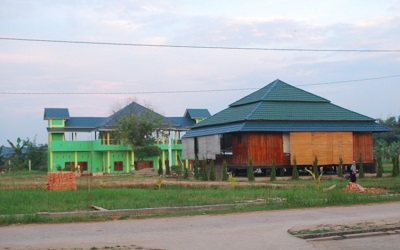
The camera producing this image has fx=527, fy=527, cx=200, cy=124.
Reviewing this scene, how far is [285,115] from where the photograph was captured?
1478 inches

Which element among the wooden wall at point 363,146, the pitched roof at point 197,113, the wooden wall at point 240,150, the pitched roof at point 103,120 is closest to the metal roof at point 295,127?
the wooden wall at point 363,146

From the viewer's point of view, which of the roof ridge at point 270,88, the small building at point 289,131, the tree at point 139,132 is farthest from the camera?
the tree at point 139,132

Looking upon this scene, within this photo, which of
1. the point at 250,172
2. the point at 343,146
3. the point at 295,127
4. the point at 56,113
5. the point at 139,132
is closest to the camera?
the point at 250,172

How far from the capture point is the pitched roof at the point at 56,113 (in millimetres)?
63719

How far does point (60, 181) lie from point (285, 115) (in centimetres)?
1820

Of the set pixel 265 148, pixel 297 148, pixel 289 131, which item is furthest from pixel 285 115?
pixel 265 148

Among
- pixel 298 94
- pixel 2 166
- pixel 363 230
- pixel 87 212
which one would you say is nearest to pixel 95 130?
pixel 2 166

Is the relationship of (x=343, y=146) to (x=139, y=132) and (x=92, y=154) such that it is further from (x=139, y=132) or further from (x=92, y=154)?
(x=92, y=154)

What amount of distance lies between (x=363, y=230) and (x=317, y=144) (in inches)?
1012

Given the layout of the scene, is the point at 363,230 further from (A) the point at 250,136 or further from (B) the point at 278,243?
(A) the point at 250,136

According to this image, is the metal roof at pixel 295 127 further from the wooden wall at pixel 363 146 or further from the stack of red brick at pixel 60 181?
the stack of red brick at pixel 60 181

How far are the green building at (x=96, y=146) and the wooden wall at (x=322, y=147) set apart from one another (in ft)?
88.0

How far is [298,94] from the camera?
40312 millimetres

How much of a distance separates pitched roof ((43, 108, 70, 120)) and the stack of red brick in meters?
40.2
